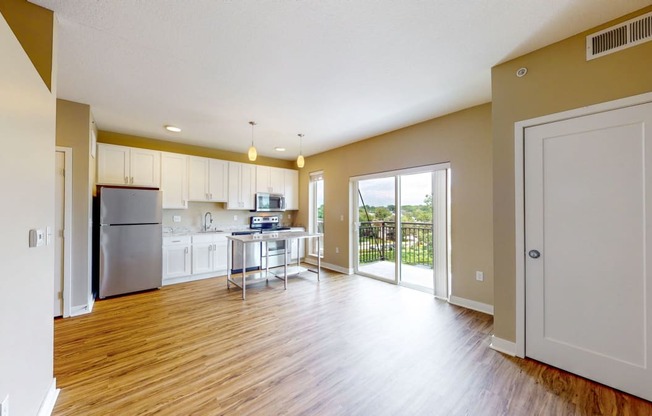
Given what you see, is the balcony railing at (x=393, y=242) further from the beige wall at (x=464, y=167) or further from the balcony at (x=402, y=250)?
the beige wall at (x=464, y=167)

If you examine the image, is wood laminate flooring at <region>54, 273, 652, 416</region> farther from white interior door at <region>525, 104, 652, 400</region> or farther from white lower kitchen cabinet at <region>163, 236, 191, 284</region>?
white lower kitchen cabinet at <region>163, 236, 191, 284</region>

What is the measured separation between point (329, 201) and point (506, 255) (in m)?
3.64

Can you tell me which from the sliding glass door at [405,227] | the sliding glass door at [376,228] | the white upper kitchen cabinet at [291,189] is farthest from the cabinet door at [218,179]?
the sliding glass door at [376,228]

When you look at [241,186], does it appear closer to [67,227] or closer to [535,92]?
[67,227]

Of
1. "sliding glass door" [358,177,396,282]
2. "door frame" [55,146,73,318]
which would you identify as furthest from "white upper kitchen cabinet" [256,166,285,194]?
"door frame" [55,146,73,318]

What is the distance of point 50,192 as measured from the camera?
5.52 ft

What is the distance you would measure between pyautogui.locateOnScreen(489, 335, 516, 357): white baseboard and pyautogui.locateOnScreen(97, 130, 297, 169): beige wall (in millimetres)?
5232

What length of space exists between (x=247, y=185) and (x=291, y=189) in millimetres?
1156

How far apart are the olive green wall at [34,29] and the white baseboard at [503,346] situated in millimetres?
4086

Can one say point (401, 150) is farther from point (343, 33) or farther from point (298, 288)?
point (298, 288)

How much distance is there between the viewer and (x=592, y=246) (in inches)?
73.9

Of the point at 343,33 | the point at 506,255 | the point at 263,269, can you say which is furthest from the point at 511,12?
the point at 263,269

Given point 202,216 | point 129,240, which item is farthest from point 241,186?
point 129,240

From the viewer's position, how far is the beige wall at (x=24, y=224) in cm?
110
